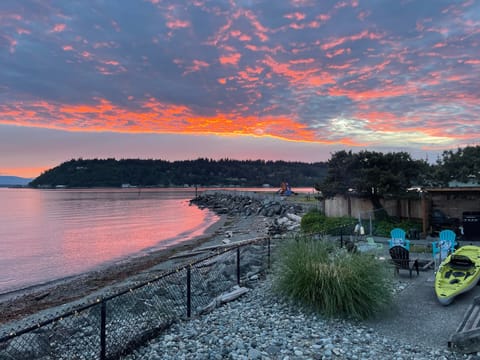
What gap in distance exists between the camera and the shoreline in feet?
36.7

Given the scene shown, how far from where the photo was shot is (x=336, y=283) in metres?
6.30

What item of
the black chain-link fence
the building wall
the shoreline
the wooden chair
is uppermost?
the building wall

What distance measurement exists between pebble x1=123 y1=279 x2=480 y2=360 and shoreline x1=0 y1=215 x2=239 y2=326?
7.09 m

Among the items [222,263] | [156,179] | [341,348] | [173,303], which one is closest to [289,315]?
[341,348]

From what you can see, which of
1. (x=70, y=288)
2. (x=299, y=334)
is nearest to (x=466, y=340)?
(x=299, y=334)

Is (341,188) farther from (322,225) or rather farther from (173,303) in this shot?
(173,303)

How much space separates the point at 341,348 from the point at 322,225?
12.4 meters

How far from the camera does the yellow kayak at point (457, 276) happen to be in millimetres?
6766

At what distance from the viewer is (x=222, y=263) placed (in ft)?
36.2

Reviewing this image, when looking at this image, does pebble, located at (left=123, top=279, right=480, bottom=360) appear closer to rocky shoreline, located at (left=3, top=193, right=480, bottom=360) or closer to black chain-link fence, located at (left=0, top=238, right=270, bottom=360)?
rocky shoreline, located at (left=3, top=193, right=480, bottom=360)

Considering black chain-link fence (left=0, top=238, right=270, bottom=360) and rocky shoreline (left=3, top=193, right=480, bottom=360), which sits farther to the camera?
black chain-link fence (left=0, top=238, right=270, bottom=360)

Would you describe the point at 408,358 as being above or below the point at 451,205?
below

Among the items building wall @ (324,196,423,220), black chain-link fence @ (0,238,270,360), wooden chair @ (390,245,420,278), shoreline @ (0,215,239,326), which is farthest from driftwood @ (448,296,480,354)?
building wall @ (324,196,423,220)

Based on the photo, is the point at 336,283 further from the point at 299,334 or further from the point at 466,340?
the point at 466,340
